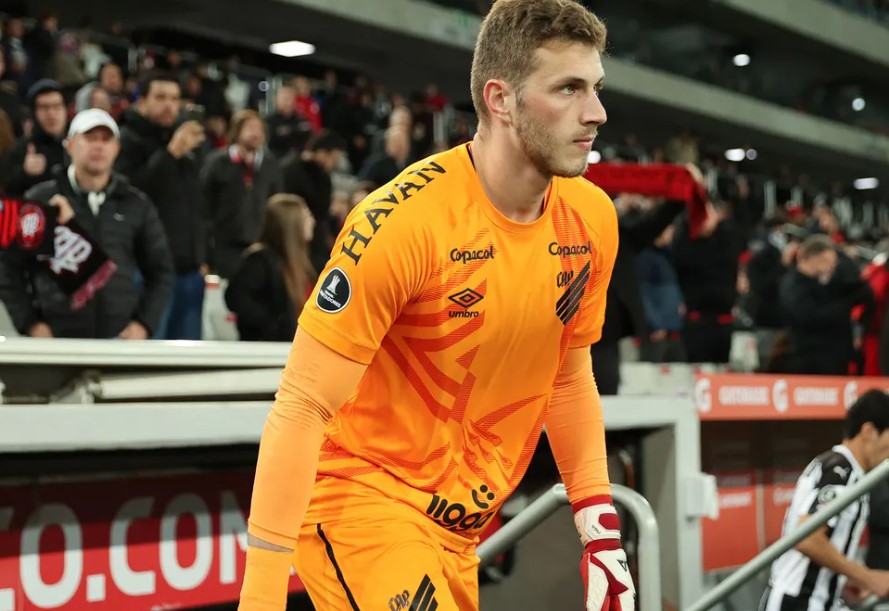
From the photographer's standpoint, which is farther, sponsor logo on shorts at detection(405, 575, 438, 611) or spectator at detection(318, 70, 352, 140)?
spectator at detection(318, 70, 352, 140)

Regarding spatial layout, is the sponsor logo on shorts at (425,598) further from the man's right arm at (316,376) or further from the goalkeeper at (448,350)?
the man's right arm at (316,376)

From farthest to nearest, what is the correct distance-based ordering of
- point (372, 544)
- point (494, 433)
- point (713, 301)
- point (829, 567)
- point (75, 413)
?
point (713, 301) < point (829, 567) < point (75, 413) < point (494, 433) < point (372, 544)

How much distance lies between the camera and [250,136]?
8039 millimetres

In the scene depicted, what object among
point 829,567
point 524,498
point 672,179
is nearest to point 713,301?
point 672,179

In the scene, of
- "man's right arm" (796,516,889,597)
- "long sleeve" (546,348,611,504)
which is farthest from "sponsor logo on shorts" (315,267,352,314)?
"man's right arm" (796,516,889,597)

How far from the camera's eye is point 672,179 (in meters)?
6.29

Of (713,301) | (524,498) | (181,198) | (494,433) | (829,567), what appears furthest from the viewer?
(713,301)

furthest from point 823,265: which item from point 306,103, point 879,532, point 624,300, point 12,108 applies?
point 306,103

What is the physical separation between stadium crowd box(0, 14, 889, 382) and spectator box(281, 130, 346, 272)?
0.01 m

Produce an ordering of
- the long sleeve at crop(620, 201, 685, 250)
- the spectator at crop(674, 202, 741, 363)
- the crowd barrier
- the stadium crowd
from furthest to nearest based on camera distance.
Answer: the spectator at crop(674, 202, 741, 363) → the long sleeve at crop(620, 201, 685, 250) → the stadium crowd → the crowd barrier

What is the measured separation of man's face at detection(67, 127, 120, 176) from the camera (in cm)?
568

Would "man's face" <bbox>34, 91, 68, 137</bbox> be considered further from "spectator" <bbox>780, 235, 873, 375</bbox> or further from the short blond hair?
"spectator" <bbox>780, 235, 873, 375</bbox>

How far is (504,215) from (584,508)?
72cm

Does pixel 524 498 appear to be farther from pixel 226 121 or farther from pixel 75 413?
pixel 226 121
